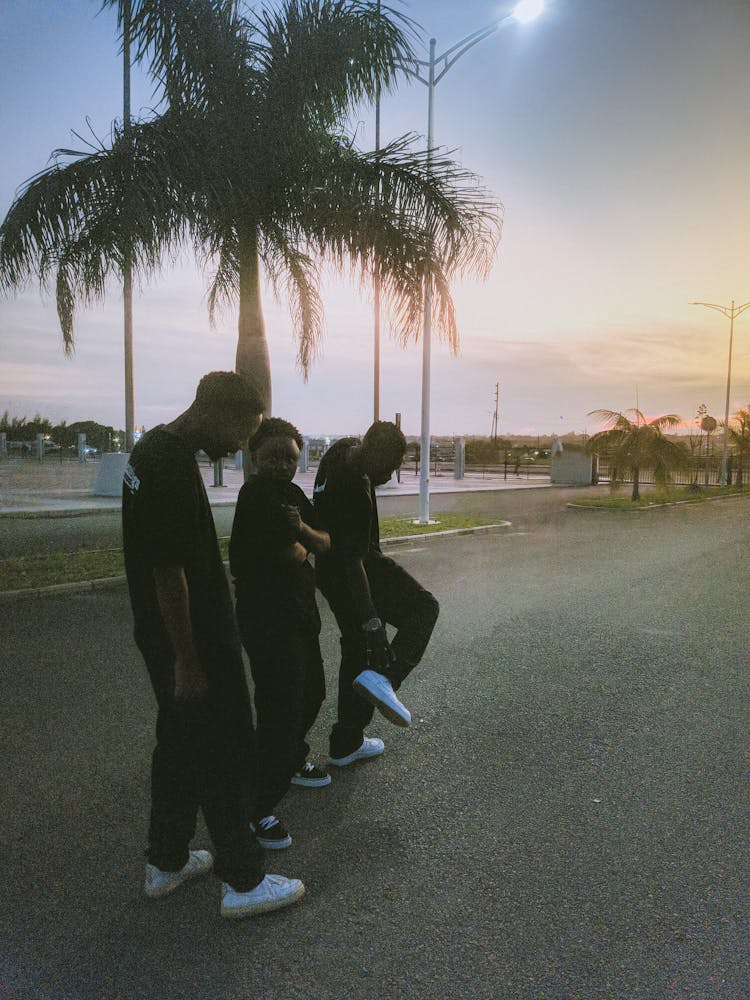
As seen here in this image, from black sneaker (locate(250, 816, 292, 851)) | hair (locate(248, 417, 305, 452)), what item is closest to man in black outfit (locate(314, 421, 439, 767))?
hair (locate(248, 417, 305, 452))

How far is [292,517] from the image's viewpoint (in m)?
2.99

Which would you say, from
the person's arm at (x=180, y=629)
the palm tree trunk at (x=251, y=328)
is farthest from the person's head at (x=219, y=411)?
the palm tree trunk at (x=251, y=328)

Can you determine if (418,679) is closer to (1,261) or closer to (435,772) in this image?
(435,772)

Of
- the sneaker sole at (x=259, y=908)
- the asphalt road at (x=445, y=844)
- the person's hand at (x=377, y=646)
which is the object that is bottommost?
the asphalt road at (x=445, y=844)

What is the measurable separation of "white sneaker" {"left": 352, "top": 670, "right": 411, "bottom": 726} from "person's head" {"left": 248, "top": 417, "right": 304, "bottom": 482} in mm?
984

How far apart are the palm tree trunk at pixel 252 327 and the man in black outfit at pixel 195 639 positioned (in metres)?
7.54

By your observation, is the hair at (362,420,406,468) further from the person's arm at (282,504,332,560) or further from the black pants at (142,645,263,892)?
the black pants at (142,645,263,892)

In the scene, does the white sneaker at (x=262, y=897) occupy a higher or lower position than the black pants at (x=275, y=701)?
lower

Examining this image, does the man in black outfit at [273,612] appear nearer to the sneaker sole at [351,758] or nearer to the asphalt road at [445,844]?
the asphalt road at [445,844]

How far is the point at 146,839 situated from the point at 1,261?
8.68 m

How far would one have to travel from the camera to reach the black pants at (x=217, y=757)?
8.20 feet

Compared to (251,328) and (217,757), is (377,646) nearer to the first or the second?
(217,757)

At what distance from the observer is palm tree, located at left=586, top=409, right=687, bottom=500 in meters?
23.8

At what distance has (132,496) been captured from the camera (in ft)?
7.84
